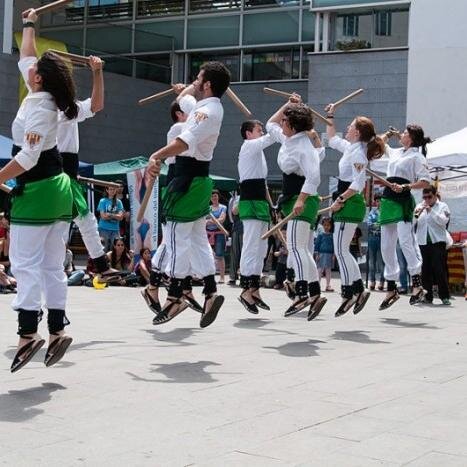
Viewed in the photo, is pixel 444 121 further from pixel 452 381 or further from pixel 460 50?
pixel 452 381

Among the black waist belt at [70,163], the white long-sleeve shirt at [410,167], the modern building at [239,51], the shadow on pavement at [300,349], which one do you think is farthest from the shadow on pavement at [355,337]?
the modern building at [239,51]

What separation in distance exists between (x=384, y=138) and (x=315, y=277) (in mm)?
2125

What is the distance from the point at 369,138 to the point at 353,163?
0.36m

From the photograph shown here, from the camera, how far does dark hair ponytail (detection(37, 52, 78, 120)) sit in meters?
5.50

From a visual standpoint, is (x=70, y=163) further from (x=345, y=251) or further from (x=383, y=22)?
(x=383, y=22)

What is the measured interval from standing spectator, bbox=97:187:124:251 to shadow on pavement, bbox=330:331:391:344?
23.1 ft

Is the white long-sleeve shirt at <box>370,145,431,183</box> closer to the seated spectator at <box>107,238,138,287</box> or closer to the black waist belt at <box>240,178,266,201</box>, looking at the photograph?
the black waist belt at <box>240,178,266,201</box>

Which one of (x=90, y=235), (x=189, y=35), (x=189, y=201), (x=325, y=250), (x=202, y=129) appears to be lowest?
(x=325, y=250)

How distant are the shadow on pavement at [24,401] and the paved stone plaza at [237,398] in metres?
0.01

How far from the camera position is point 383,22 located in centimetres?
2203

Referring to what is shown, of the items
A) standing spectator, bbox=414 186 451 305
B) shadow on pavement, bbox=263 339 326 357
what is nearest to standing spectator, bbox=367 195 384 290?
standing spectator, bbox=414 186 451 305

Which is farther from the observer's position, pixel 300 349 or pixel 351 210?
pixel 351 210

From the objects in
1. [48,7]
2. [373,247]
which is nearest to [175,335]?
[48,7]

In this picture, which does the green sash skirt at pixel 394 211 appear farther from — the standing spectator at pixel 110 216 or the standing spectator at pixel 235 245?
the standing spectator at pixel 235 245
